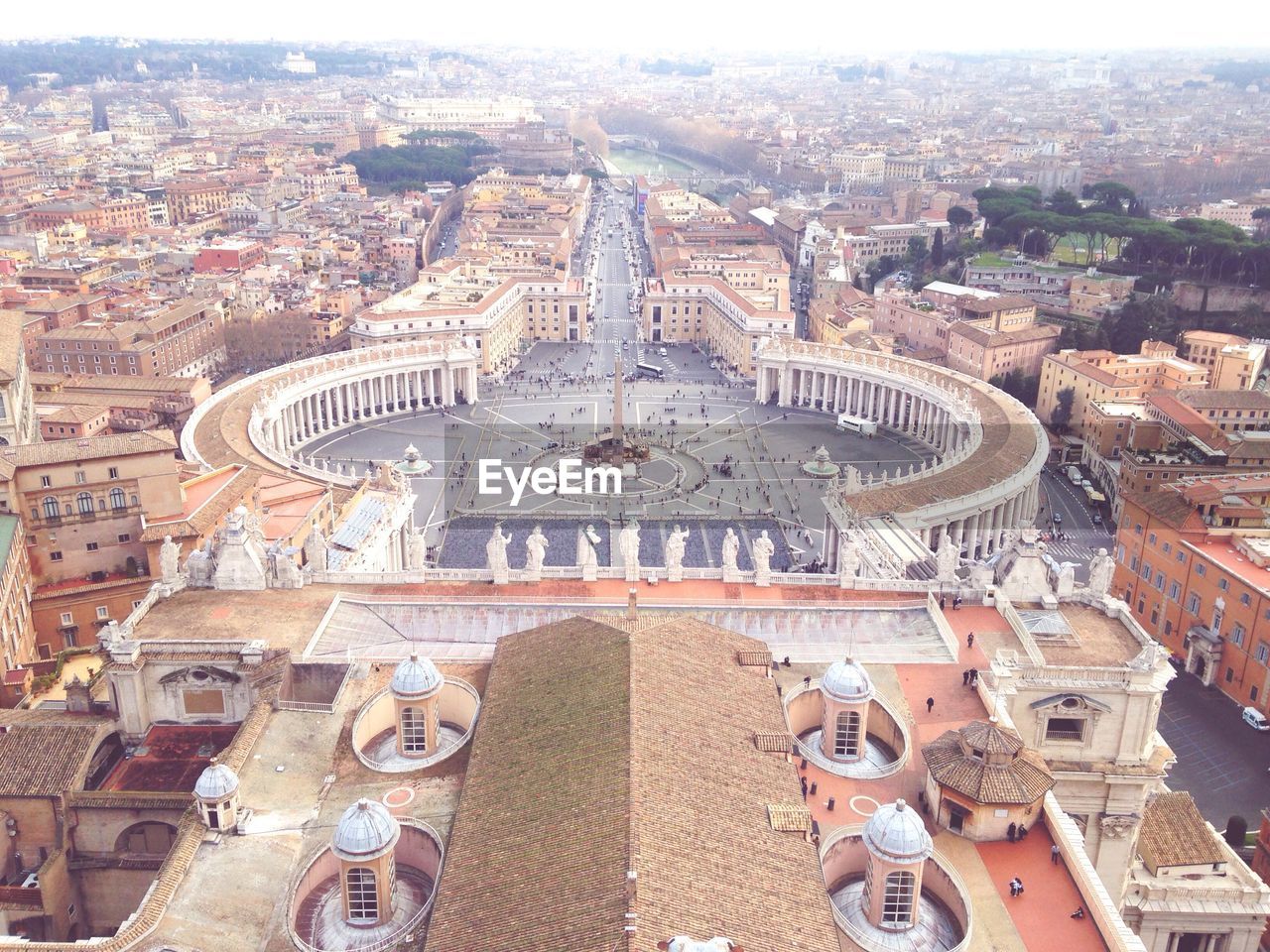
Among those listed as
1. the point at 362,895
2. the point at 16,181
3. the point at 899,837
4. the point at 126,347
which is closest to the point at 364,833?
the point at 362,895

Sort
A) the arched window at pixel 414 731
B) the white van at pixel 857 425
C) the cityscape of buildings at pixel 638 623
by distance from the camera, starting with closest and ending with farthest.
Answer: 1. the cityscape of buildings at pixel 638 623
2. the arched window at pixel 414 731
3. the white van at pixel 857 425

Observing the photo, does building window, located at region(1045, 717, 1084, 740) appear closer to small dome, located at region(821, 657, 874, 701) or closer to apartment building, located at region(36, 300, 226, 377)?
small dome, located at region(821, 657, 874, 701)

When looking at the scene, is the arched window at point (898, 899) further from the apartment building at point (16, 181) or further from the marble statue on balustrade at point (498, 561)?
the apartment building at point (16, 181)

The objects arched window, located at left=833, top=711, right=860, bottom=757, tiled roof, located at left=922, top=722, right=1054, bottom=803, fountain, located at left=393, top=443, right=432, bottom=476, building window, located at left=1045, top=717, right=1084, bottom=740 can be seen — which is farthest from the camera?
fountain, located at left=393, top=443, right=432, bottom=476

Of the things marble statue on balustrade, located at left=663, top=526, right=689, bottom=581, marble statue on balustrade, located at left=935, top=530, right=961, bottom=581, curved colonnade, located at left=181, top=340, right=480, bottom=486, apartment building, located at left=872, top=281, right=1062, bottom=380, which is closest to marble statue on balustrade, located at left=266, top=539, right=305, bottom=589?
marble statue on balustrade, located at left=663, top=526, right=689, bottom=581

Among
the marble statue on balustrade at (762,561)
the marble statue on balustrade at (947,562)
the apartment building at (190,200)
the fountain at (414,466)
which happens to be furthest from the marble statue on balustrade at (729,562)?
the apartment building at (190,200)

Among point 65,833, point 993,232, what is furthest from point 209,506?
point 993,232

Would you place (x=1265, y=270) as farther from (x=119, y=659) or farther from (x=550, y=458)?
(x=119, y=659)
